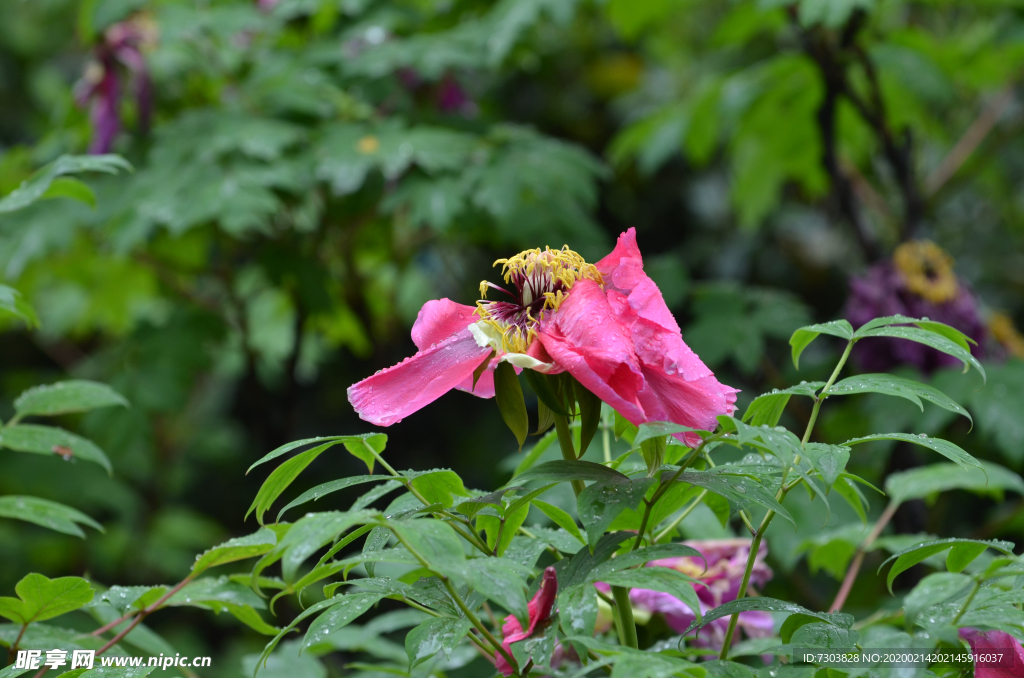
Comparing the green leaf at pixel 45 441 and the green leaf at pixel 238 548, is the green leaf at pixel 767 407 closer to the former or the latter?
the green leaf at pixel 238 548

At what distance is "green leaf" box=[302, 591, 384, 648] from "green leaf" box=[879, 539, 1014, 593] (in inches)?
9.3

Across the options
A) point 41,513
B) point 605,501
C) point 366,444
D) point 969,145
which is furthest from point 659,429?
point 969,145

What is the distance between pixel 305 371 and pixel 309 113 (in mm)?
767

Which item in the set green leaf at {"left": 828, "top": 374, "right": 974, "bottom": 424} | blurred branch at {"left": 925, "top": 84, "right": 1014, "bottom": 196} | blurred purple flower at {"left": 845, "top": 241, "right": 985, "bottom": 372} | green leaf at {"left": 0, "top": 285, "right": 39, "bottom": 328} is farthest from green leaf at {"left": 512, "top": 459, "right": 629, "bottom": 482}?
blurred branch at {"left": 925, "top": 84, "right": 1014, "bottom": 196}

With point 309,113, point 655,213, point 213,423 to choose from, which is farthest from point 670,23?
point 213,423

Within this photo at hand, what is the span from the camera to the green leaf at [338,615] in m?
0.32

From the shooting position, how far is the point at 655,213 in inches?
→ 74.9

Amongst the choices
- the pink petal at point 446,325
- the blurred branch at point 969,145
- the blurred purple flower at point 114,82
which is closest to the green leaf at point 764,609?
the pink petal at point 446,325

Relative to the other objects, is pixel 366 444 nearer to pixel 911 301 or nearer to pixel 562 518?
pixel 562 518

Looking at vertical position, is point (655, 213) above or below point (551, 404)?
below

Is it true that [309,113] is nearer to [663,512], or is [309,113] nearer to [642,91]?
[663,512]

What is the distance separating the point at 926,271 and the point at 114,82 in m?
1.09

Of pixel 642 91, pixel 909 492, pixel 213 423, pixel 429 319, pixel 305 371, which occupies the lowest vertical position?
pixel 213 423

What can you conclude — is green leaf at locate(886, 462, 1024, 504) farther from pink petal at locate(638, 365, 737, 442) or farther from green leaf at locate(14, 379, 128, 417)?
green leaf at locate(14, 379, 128, 417)
